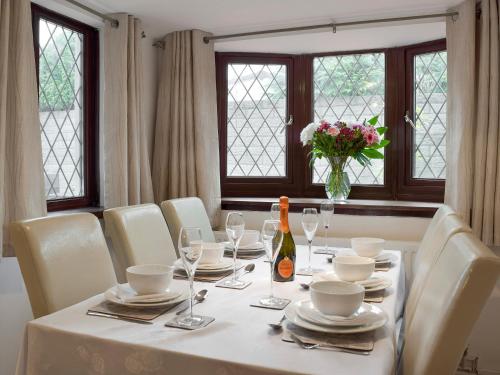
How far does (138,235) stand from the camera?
1921 millimetres

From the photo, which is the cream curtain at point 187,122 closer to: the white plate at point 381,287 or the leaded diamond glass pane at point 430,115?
the leaded diamond glass pane at point 430,115

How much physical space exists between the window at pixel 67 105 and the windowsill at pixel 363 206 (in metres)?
0.98

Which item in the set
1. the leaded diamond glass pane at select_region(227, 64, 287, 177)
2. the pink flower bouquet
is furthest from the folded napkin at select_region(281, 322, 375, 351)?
the leaded diamond glass pane at select_region(227, 64, 287, 177)

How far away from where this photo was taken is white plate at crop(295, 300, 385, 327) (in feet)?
3.46

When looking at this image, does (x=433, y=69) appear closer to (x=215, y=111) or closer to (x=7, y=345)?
(x=215, y=111)

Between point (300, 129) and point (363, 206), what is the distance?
0.85m

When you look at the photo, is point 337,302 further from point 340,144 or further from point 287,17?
point 287,17

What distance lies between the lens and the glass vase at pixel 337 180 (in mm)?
2910

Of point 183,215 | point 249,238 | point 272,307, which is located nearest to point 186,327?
point 272,307

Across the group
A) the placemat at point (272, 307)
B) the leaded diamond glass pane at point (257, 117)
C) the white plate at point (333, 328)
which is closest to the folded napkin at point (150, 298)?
the placemat at point (272, 307)

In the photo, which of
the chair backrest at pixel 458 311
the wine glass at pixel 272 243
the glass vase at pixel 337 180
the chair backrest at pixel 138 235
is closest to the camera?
the chair backrest at pixel 458 311

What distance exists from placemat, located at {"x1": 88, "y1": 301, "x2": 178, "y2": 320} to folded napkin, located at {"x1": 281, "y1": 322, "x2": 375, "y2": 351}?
1.12ft

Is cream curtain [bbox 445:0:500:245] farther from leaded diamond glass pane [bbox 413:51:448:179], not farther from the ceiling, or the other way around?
leaded diamond glass pane [bbox 413:51:448:179]

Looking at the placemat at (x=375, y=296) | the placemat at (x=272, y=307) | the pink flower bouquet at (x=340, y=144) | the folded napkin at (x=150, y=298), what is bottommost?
the placemat at (x=375, y=296)
